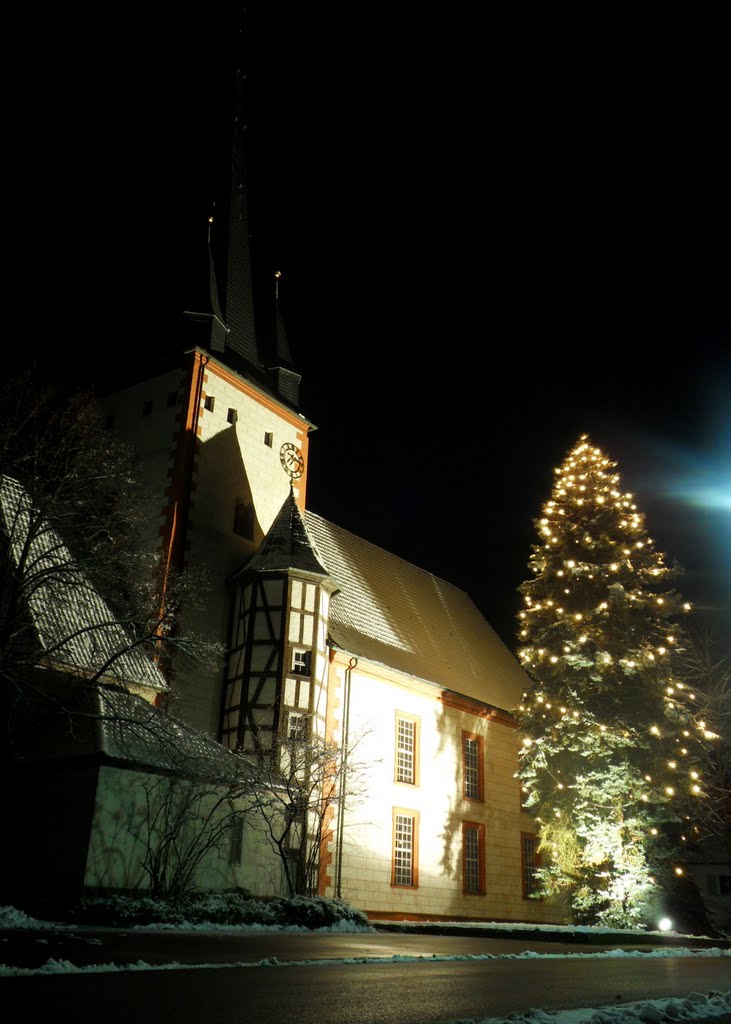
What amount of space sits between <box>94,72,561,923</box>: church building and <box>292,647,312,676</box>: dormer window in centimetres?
4

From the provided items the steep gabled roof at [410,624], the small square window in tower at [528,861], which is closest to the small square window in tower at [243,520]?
the steep gabled roof at [410,624]

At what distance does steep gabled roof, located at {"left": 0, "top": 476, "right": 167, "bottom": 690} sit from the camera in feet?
58.7

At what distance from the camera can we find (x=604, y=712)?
2373 centimetres

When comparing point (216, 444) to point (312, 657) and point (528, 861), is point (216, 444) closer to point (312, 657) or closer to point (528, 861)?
point (312, 657)

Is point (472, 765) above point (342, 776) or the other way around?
above

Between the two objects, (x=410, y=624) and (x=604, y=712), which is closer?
(x=604, y=712)

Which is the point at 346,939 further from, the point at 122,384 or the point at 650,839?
the point at 122,384

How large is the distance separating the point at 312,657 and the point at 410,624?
8.08 m

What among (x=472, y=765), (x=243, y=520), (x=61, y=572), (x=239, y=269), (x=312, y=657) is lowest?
(x=472, y=765)

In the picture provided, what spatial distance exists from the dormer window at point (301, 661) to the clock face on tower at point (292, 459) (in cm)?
815

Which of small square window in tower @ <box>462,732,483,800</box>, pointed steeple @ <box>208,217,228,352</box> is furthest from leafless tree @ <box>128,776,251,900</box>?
pointed steeple @ <box>208,217,228,352</box>

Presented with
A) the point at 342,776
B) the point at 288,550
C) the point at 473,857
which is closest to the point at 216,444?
the point at 288,550

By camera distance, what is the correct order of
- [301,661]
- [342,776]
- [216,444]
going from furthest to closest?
1. [216,444]
2. [301,661]
3. [342,776]

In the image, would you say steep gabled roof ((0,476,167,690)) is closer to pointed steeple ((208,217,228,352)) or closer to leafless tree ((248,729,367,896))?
leafless tree ((248,729,367,896))
